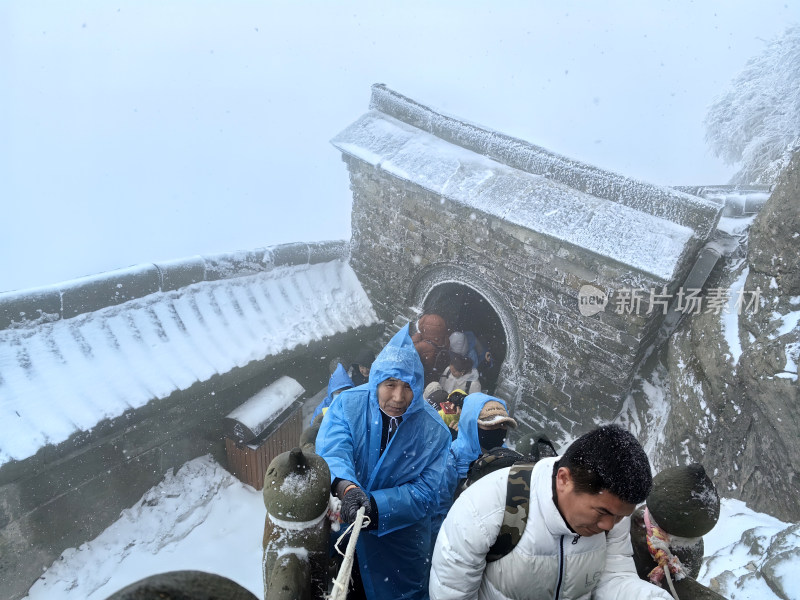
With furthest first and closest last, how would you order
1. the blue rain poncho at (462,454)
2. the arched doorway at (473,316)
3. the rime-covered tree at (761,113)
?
1. the rime-covered tree at (761,113)
2. the arched doorway at (473,316)
3. the blue rain poncho at (462,454)

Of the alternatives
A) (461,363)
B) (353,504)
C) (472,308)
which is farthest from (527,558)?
(472,308)

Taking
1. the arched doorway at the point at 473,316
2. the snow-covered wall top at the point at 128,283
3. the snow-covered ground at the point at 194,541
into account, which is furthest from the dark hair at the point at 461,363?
the snow-covered ground at the point at 194,541

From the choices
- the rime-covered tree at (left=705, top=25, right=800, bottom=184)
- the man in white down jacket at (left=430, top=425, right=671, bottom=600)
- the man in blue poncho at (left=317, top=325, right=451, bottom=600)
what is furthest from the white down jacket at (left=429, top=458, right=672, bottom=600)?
the rime-covered tree at (left=705, top=25, right=800, bottom=184)

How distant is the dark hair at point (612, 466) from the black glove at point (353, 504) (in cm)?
84

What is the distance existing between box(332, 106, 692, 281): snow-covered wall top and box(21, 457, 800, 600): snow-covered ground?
207cm

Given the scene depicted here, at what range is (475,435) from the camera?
3014 millimetres

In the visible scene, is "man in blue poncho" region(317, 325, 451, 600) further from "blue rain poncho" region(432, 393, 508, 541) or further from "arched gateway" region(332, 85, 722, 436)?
"arched gateway" region(332, 85, 722, 436)

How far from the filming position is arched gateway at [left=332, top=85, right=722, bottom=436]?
182 inches

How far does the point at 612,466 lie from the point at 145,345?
4326 mm

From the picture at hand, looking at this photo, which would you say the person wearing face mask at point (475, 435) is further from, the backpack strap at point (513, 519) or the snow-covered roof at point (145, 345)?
the snow-covered roof at point (145, 345)

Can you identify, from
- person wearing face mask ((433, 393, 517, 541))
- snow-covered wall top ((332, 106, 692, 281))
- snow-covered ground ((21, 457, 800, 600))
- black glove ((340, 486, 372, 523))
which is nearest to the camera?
black glove ((340, 486, 372, 523))

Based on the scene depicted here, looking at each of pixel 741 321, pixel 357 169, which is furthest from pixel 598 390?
pixel 357 169

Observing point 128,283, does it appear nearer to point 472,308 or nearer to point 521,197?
point 521,197

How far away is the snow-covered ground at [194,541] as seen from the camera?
10.5 ft
